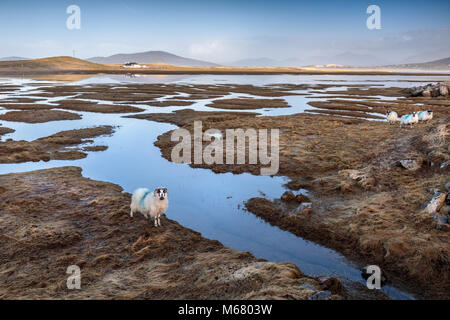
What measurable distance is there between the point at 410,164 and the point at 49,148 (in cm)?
2163

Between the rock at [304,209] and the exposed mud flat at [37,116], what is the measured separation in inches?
1117

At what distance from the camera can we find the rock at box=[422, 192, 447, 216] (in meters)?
9.26

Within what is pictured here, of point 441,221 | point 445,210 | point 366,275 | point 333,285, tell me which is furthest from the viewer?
point 445,210

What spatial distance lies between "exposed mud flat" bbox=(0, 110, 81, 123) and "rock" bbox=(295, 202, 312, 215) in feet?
93.0

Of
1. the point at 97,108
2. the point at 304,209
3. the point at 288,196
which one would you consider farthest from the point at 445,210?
the point at 97,108

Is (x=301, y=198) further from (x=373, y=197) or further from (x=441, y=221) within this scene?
(x=441, y=221)

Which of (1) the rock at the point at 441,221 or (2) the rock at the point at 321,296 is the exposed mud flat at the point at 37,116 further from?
(1) the rock at the point at 441,221

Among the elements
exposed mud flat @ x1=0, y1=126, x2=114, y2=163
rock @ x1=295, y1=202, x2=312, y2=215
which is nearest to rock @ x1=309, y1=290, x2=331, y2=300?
rock @ x1=295, y1=202, x2=312, y2=215

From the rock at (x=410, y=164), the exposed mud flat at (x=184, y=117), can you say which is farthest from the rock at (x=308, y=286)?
the exposed mud flat at (x=184, y=117)

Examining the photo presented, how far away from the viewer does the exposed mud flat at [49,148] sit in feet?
57.8

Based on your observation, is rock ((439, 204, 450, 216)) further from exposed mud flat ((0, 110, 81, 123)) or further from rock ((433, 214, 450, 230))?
exposed mud flat ((0, 110, 81, 123))

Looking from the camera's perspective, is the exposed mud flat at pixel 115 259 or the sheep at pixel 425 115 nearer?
the exposed mud flat at pixel 115 259

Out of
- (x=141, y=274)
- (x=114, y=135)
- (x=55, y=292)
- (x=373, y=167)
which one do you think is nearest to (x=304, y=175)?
(x=373, y=167)

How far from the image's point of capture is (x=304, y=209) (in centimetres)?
1064
